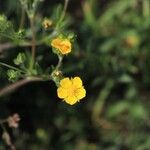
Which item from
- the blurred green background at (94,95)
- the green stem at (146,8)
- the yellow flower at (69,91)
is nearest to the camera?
the yellow flower at (69,91)

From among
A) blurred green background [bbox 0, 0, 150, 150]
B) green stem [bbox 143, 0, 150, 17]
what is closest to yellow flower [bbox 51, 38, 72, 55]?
blurred green background [bbox 0, 0, 150, 150]

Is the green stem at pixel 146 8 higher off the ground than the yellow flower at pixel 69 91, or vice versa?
the green stem at pixel 146 8

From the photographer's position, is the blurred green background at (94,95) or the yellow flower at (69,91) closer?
the yellow flower at (69,91)

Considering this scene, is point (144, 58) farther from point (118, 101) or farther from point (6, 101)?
point (6, 101)

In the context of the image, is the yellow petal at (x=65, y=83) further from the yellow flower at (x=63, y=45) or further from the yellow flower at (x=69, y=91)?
the yellow flower at (x=63, y=45)

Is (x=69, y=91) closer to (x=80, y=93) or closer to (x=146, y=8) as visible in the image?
(x=80, y=93)

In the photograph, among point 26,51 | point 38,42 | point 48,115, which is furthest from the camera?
point 48,115

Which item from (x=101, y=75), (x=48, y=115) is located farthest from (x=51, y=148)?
(x=101, y=75)

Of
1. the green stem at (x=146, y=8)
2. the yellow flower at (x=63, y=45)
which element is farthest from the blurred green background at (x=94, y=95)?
the yellow flower at (x=63, y=45)

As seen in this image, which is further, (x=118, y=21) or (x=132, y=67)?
(x=118, y=21)
